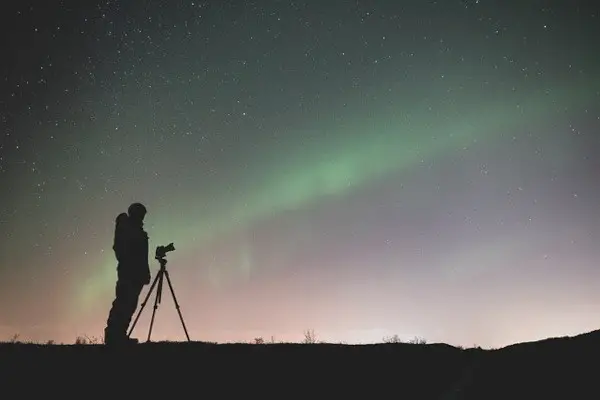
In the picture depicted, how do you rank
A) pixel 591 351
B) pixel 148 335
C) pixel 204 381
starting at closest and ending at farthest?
pixel 204 381, pixel 591 351, pixel 148 335

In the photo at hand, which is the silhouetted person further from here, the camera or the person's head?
the camera

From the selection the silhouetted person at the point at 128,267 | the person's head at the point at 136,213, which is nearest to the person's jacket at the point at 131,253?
the silhouetted person at the point at 128,267

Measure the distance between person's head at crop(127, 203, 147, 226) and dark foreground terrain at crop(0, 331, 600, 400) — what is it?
217 centimetres

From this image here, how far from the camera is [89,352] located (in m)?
8.09

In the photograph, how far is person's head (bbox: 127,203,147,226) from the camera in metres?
9.12

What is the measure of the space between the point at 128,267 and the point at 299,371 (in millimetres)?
3569

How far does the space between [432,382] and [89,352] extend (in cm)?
531

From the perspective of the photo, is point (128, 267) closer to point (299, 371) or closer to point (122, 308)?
point (122, 308)

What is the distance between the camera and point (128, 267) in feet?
29.5

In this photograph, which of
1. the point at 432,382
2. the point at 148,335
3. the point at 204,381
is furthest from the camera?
the point at 148,335

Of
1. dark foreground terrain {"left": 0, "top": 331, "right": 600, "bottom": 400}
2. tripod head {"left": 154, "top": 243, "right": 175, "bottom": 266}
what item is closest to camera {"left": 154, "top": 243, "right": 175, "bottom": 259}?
tripod head {"left": 154, "top": 243, "right": 175, "bottom": 266}

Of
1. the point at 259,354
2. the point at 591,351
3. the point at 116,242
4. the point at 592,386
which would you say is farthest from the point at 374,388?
the point at 116,242

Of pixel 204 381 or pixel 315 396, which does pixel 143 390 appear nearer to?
pixel 204 381

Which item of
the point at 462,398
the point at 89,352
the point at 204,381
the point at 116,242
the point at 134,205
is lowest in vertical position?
the point at 462,398
